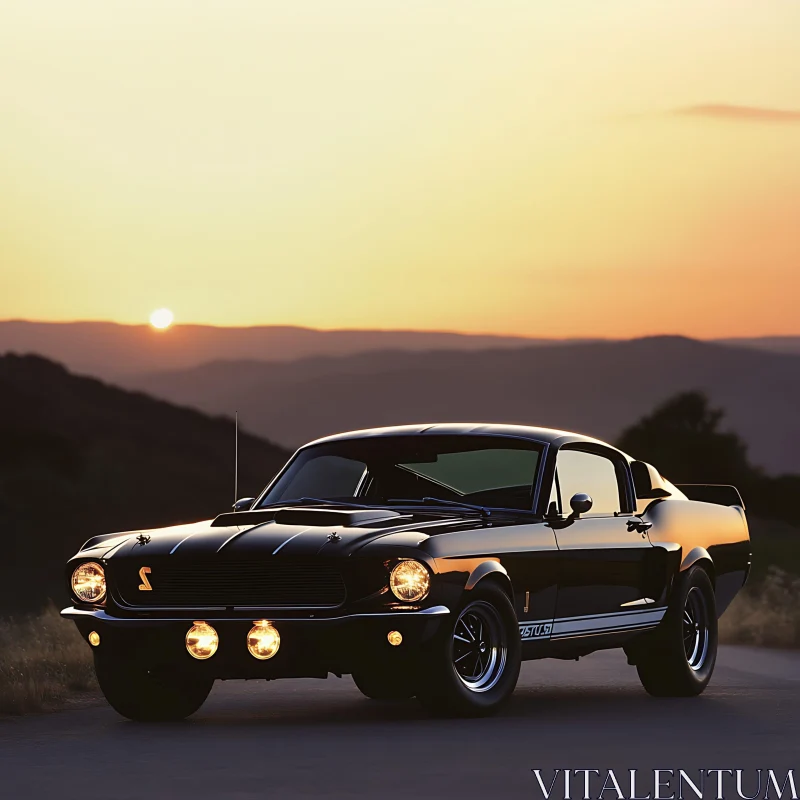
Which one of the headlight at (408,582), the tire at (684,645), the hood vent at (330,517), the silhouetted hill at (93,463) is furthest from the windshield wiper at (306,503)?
the silhouetted hill at (93,463)

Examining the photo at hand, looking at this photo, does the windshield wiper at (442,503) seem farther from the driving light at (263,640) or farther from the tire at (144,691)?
the driving light at (263,640)

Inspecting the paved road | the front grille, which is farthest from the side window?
the front grille

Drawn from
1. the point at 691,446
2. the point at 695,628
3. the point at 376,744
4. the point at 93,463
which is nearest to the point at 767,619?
the point at 695,628

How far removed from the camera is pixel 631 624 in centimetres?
1491

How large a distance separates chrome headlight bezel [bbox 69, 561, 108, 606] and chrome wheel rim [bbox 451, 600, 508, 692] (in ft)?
7.35

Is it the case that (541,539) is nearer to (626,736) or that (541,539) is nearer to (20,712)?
(626,736)

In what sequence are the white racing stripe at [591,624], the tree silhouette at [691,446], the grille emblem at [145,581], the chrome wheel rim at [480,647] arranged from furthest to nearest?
the tree silhouette at [691,446] < the white racing stripe at [591,624] < the grille emblem at [145,581] < the chrome wheel rim at [480,647]

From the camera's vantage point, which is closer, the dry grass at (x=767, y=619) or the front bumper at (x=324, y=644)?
the front bumper at (x=324, y=644)

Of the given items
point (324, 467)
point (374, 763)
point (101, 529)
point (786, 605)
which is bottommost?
point (101, 529)

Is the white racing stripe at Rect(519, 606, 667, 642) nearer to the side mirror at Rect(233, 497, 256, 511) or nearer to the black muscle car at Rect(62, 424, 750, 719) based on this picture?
the black muscle car at Rect(62, 424, 750, 719)

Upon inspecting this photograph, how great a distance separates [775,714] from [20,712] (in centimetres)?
506

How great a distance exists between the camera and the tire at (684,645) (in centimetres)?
1528

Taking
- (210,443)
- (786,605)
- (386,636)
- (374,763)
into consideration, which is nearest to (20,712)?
(386,636)

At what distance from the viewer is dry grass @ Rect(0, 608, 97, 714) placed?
48.9 feet
